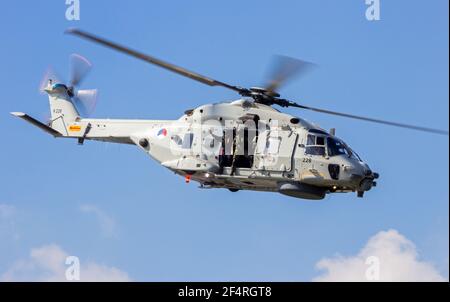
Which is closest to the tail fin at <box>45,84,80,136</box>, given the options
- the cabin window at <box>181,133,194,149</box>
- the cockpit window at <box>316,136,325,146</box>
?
the cabin window at <box>181,133,194,149</box>

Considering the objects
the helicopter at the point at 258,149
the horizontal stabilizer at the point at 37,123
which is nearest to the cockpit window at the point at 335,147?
the helicopter at the point at 258,149

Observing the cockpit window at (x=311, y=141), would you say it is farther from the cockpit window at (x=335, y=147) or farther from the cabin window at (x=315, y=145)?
the cockpit window at (x=335, y=147)

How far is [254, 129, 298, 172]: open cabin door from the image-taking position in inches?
1620

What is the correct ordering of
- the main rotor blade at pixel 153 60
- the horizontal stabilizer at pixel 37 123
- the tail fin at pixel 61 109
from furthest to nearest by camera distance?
the tail fin at pixel 61 109
the horizontal stabilizer at pixel 37 123
the main rotor blade at pixel 153 60

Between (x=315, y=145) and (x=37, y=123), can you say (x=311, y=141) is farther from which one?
(x=37, y=123)

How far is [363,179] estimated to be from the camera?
40875 mm

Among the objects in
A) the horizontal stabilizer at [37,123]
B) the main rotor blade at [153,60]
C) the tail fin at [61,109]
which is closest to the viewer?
the main rotor blade at [153,60]

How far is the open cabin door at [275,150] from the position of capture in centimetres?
4116

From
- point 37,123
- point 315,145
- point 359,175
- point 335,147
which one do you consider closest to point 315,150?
point 315,145

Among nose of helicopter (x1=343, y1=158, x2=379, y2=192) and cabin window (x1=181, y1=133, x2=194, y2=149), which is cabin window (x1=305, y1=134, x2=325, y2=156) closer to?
nose of helicopter (x1=343, y1=158, x2=379, y2=192)

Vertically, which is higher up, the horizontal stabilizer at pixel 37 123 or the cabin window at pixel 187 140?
the horizontal stabilizer at pixel 37 123
